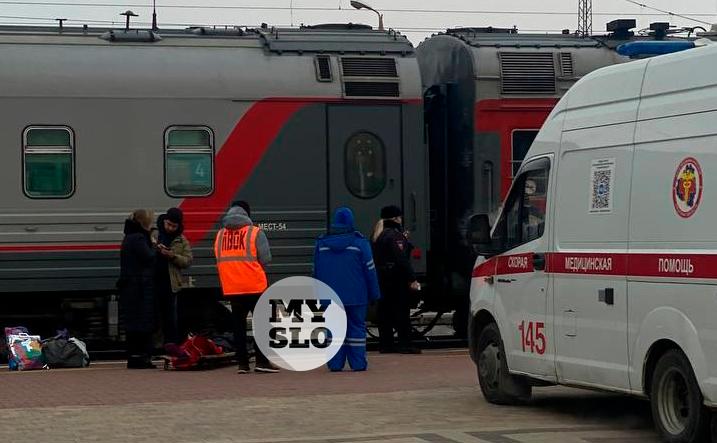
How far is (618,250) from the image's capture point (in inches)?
403

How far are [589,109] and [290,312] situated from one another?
17.5 feet

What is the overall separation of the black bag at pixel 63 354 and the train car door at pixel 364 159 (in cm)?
349

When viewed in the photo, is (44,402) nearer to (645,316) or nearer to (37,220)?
(37,220)

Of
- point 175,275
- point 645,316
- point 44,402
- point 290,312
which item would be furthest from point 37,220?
point 645,316

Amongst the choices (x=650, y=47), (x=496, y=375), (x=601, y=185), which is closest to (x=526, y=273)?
(x=496, y=375)

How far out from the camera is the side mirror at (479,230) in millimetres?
12148

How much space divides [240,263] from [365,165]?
10.9ft

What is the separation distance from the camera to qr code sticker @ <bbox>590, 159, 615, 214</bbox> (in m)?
10.5

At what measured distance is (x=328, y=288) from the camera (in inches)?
591

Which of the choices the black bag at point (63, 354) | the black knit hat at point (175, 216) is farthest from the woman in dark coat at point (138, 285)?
the black bag at point (63, 354)

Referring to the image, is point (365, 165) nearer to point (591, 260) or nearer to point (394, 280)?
point (394, 280)

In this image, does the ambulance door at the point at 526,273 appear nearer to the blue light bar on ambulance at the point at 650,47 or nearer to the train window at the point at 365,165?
the blue light bar on ambulance at the point at 650,47

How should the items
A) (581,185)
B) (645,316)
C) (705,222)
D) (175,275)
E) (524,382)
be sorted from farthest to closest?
(175,275) < (524,382) < (581,185) < (645,316) < (705,222)

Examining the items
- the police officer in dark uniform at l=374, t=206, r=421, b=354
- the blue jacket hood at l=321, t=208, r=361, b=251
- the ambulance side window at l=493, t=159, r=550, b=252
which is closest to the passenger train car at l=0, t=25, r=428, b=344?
the police officer in dark uniform at l=374, t=206, r=421, b=354
